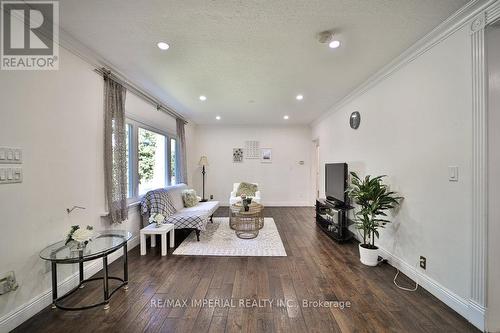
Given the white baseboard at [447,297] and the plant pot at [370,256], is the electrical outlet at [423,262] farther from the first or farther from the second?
the plant pot at [370,256]

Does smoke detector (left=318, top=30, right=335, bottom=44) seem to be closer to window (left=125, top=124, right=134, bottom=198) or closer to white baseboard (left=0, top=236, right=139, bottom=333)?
window (left=125, top=124, right=134, bottom=198)

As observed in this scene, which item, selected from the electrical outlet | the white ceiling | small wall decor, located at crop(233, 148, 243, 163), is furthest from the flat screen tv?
small wall decor, located at crop(233, 148, 243, 163)

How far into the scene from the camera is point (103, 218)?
2561 mm

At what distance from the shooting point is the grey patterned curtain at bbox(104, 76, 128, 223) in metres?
2.57

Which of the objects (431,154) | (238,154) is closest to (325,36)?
(431,154)

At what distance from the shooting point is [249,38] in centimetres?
204

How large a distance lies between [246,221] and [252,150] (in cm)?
303

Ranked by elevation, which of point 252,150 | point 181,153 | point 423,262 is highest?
point 252,150

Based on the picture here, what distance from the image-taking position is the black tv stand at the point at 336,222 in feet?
11.2

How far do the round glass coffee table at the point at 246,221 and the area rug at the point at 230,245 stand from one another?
11 cm

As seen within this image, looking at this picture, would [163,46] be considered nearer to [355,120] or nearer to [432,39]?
[432,39]

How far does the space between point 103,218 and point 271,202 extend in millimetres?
4715

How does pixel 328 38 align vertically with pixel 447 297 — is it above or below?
above

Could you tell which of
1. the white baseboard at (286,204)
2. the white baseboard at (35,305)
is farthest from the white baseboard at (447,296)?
the white baseboard at (286,204)
